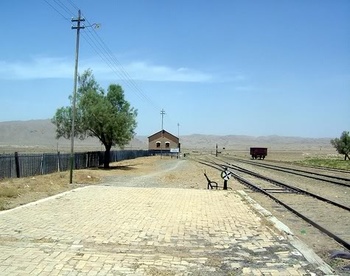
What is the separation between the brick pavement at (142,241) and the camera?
655 cm

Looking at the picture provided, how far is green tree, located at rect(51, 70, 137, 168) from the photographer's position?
40.7 meters

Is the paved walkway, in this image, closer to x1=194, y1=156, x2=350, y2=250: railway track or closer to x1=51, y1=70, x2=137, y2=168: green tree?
x1=194, y1=156, x2=350, y2=250: railway track

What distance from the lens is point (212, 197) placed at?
1628cm

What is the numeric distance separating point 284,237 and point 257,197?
29.6 feet

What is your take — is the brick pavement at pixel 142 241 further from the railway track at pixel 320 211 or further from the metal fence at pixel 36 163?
the metal fence at pixel 36 163

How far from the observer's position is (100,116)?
4012 centimetres

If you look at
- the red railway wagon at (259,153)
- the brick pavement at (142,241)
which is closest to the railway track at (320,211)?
the brick pavement at (142,241)

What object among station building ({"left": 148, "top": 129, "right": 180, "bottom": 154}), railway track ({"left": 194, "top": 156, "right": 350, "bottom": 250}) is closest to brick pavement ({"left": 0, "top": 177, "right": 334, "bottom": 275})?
railway track ({"left": 194, "top": 156, "right": 350, "bottom": 250})

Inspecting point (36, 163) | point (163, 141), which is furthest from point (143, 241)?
point (163, 141)

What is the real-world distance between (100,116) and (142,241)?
32.6m

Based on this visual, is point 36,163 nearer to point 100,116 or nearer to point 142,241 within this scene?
point 100,116

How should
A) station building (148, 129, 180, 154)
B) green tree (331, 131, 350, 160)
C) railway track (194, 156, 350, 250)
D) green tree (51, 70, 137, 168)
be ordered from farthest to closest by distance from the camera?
station building (148, 129, 180, 154) → green tree (331, 131, 350, 160) → green tree (51, 70, 137, 168) → railway track (194, 156, 350, 250)

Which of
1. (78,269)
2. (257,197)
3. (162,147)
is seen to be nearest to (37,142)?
(162,147)

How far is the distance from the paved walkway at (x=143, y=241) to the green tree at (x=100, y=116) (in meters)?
27.3
